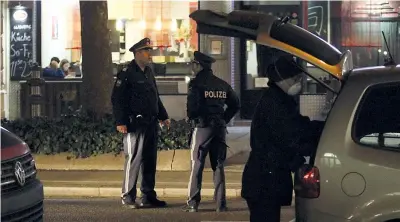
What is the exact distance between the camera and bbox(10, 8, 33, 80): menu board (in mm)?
16875

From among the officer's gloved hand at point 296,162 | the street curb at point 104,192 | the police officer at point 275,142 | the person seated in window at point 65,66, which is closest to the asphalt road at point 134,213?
the street curb at point 104,192

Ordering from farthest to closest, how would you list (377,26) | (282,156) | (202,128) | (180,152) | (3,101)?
(3,101) < (377,26) < (180,152) < (202,128) < (282,156)

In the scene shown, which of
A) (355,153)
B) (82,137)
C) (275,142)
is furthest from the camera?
(82,137)

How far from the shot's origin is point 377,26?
16156 mm

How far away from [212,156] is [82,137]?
372 cm

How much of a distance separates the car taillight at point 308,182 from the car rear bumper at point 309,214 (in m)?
0.06

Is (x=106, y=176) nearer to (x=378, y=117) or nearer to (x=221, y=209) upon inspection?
(x=221, y=209)

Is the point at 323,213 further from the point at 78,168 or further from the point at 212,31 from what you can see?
the point at 78,168

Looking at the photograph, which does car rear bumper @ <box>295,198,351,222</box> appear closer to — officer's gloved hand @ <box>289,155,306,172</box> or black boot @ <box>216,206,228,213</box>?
officer's gloved hand @ <box>289,155,306,172</box>

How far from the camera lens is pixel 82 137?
12094 millimetres

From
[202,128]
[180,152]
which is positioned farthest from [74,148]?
[202,128]

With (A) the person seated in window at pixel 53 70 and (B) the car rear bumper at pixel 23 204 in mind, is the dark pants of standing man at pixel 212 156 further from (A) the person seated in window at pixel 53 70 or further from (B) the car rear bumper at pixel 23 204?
(A) the person seated in window at pixel 53 70

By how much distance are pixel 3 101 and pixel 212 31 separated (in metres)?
12.2

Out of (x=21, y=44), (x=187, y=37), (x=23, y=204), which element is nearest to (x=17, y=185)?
(x=23, y=204)
